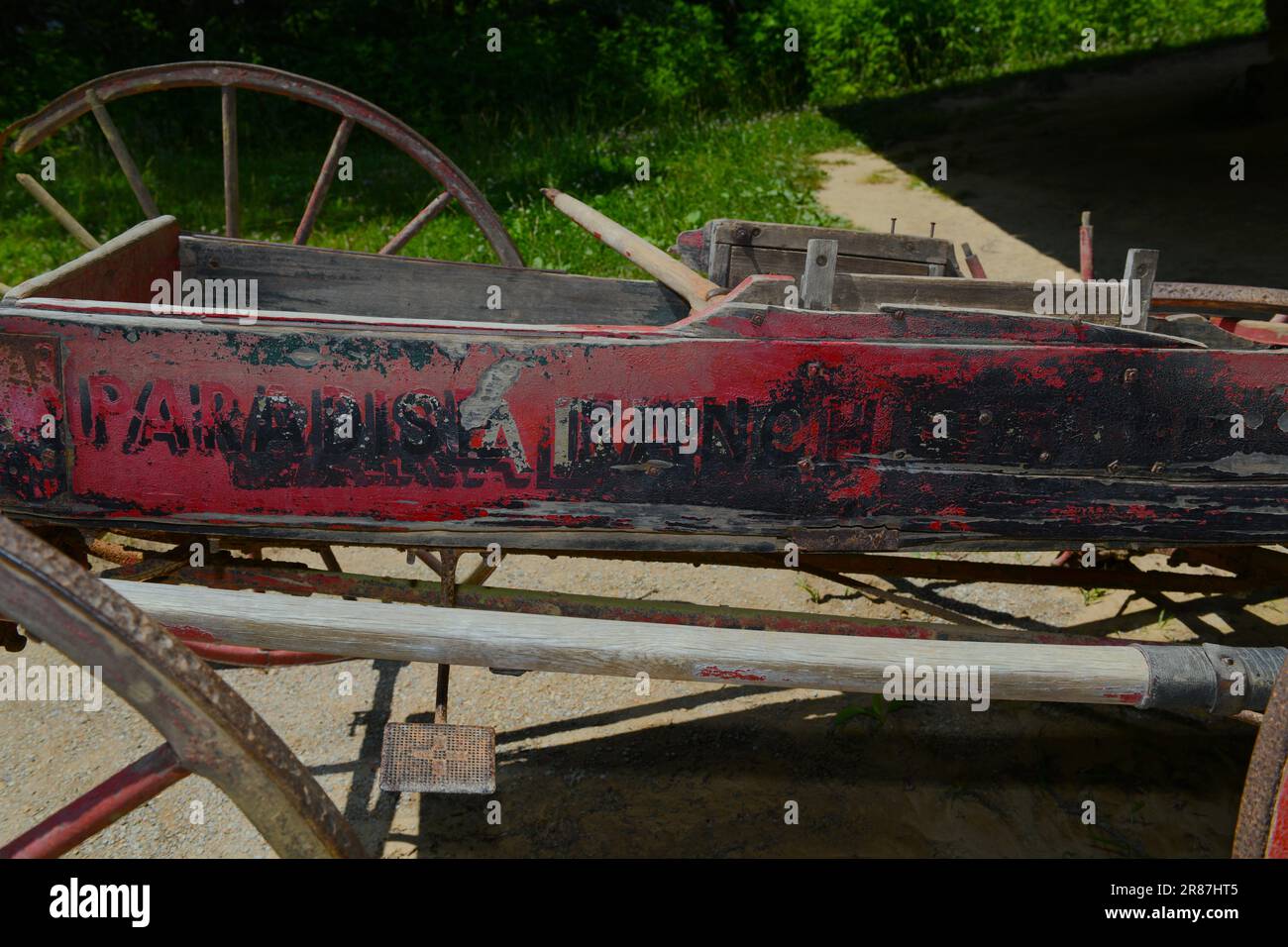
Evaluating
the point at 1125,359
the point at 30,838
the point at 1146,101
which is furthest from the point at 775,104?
the point at 30,838

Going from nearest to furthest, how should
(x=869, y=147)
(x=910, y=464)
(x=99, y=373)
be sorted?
(x=99, y=373) → (x=910, y=464) → (x=869, y=147)

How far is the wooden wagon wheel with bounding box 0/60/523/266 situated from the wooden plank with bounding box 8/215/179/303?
22 centimetres

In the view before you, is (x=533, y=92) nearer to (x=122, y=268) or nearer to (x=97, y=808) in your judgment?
(x=122, y=268)

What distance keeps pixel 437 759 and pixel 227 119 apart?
6.66 ft

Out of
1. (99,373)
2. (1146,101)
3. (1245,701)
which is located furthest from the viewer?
(1146,101)

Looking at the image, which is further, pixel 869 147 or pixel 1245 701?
pixel 869 147

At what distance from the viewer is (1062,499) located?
2.03m

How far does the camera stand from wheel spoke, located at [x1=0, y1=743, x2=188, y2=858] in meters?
1.42

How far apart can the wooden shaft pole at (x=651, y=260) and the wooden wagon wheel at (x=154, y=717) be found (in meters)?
1.29

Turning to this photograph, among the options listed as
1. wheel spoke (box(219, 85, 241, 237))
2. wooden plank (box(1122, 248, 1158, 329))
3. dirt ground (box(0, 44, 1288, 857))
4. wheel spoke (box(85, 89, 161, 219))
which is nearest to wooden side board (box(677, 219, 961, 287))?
wooden plank (box(1122, 248, 1158, 329))

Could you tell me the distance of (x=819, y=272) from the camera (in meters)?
2.04

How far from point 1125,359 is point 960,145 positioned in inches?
300
